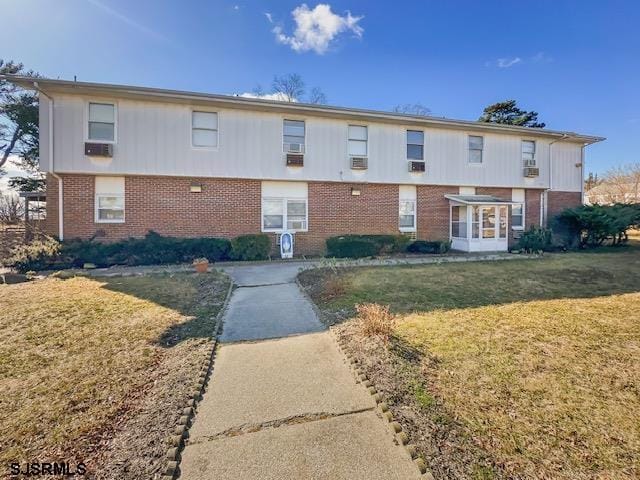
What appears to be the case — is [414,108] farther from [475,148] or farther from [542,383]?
[542,383]

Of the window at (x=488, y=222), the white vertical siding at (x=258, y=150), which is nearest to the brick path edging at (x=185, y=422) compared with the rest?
the white vertical siding at (x=258, y=150)

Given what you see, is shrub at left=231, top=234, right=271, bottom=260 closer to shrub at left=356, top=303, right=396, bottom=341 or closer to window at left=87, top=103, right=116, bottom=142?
window at left=87, top=103, right=116, bottom=142

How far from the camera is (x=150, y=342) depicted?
435 cm

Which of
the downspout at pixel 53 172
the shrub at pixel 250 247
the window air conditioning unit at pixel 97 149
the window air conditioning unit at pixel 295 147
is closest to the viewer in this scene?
the downspout at pixel 53 172

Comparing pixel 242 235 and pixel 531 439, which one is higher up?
pixel 242 235

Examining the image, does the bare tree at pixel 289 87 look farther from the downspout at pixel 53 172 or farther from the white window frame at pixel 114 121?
the downspout at pixel 53 172

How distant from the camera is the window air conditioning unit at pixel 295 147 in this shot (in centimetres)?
1280

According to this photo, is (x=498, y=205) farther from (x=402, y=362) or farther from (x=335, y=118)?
(x=402, y=362)

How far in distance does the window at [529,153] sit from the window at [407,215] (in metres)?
6.76

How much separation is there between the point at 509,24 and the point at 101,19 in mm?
14931

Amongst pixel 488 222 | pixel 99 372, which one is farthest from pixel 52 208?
pixel 488 222

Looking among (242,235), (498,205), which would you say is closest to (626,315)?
(498,205)

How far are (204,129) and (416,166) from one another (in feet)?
30.1

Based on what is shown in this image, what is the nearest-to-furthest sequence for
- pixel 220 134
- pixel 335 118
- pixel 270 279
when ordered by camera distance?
pixel 270 279, pixel 220 134, pixel 335 118
